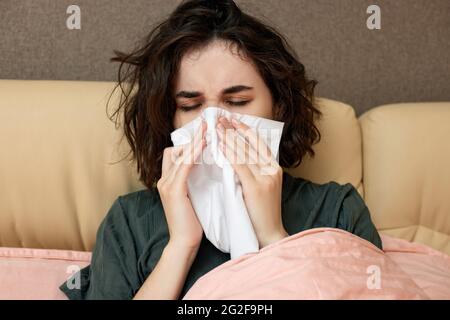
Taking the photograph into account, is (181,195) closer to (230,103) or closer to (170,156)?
(170,156)

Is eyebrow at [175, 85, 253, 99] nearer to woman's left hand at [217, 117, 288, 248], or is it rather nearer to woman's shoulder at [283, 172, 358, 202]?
woman's left hand at [217, 117, 288, 248]

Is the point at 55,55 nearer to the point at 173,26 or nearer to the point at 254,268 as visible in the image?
the point at 173,26

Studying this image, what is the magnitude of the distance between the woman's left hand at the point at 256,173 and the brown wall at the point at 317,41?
0.50 m

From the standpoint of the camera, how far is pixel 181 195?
1.13m

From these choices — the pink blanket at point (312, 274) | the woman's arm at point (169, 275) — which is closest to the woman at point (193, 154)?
the woman's arm at point (169, 275)

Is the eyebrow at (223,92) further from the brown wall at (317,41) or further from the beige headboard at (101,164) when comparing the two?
the brown wall at (317,41)

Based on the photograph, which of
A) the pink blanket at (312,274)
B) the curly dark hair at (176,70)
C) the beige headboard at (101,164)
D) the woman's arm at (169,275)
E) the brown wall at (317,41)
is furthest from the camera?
the brown wall at (317,41)

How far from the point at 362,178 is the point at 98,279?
713 millimetres

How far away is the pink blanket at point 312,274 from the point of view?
3.15ft

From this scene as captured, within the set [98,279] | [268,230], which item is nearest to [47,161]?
[98,279]

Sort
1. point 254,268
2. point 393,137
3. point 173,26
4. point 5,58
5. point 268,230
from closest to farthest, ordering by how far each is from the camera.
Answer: point 254,268, point 268,230, point 173,26, point 393,137, point 5,58

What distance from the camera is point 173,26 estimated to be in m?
1.26

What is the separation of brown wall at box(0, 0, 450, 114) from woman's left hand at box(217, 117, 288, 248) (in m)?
0.50
